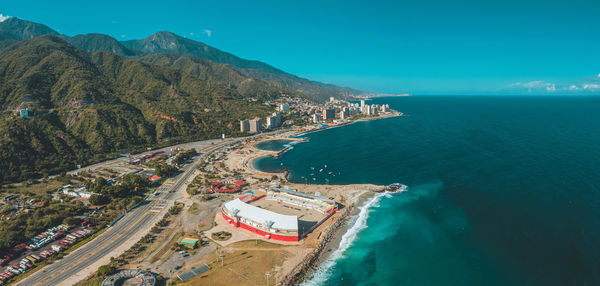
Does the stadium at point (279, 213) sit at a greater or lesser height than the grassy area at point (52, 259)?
greater

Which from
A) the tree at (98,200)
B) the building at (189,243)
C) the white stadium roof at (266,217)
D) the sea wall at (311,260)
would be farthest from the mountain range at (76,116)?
the sea wall at (311,260)

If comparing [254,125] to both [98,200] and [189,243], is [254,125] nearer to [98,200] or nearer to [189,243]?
[98,200]

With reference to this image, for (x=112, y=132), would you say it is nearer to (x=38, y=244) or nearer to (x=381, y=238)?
(x=38, y=244)

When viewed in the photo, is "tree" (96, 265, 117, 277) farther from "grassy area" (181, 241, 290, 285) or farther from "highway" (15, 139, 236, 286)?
"grassy area" (181, 241, 290, 285)

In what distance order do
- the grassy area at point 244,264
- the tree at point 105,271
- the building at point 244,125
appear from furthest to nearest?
the building at point 244,125, the tree at point 105,271, the grassy area at point 244,264

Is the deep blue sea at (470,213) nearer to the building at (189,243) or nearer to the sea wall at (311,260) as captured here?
the sea wall at (311,260)

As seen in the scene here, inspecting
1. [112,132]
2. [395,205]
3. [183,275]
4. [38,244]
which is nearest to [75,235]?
[38,244]

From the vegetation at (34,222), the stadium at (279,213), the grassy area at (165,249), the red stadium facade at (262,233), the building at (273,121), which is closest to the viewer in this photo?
the grassy area at (165,249)
